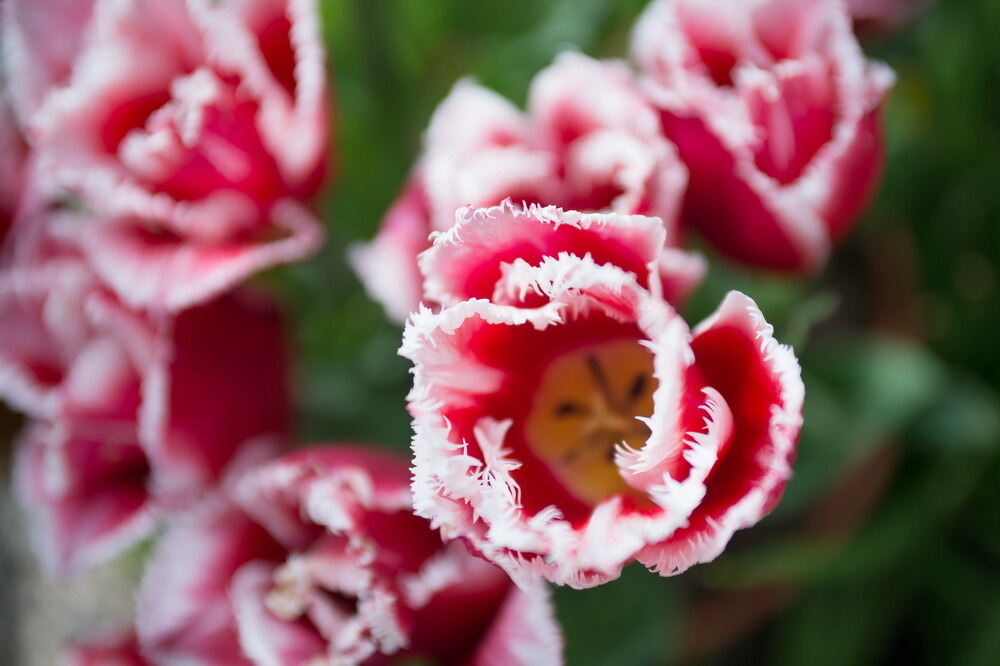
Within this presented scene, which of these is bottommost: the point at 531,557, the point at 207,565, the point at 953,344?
the point at 953,344

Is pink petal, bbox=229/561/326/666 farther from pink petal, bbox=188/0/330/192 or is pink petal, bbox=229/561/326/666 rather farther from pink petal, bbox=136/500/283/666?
pink petal, bbox=188/0/330/192

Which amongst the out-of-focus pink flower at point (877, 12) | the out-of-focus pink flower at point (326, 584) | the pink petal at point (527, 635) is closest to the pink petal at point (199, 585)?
the out-of-focus pink flower at point (326, 584)

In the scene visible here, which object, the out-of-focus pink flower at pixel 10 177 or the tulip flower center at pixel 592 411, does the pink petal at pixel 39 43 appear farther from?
the tulip flower center at pixel 592 411


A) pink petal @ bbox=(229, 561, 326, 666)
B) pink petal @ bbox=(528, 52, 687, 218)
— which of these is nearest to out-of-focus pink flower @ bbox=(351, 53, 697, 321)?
pink petal @ bbox=(528, 52, 687, 218)

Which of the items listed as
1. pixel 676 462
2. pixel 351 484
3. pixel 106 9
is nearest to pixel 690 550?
pixel 676 462

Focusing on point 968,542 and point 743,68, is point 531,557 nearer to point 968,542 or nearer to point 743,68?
point 743,68
